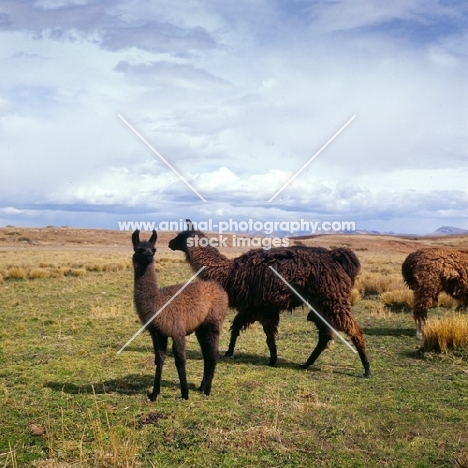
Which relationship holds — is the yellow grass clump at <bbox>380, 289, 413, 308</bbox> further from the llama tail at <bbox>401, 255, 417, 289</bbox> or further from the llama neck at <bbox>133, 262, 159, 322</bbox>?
the llama neck at <bbox>133, 262, 159, 322</bbox>

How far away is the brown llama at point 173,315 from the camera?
616 centimetres

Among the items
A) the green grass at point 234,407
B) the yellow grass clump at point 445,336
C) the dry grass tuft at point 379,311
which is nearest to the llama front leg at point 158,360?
the green grass at point 234,407

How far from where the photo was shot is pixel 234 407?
604 cm

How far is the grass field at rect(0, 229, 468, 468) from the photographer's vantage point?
4.79 m

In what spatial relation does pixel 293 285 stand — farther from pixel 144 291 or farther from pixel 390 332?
pixel 390 332

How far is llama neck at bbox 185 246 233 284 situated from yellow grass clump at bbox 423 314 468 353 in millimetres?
3880

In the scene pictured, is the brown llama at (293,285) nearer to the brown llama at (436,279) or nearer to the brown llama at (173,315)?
the brown llama at (173,315)

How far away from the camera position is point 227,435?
16.9 feet

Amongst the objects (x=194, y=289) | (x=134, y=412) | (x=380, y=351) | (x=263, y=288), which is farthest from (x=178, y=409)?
(x=380, y=351)

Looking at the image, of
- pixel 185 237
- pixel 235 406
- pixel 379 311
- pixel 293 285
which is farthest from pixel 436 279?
pixel 235 406

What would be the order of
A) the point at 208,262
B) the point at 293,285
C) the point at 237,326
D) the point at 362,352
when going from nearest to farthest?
the point at 362,352 → the point at 293,285 → the point at 237,326 → the point at 208,262

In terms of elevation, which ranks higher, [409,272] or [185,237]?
[185,237]

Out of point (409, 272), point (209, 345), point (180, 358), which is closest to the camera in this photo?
point (180, 358)

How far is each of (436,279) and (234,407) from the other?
630cm
